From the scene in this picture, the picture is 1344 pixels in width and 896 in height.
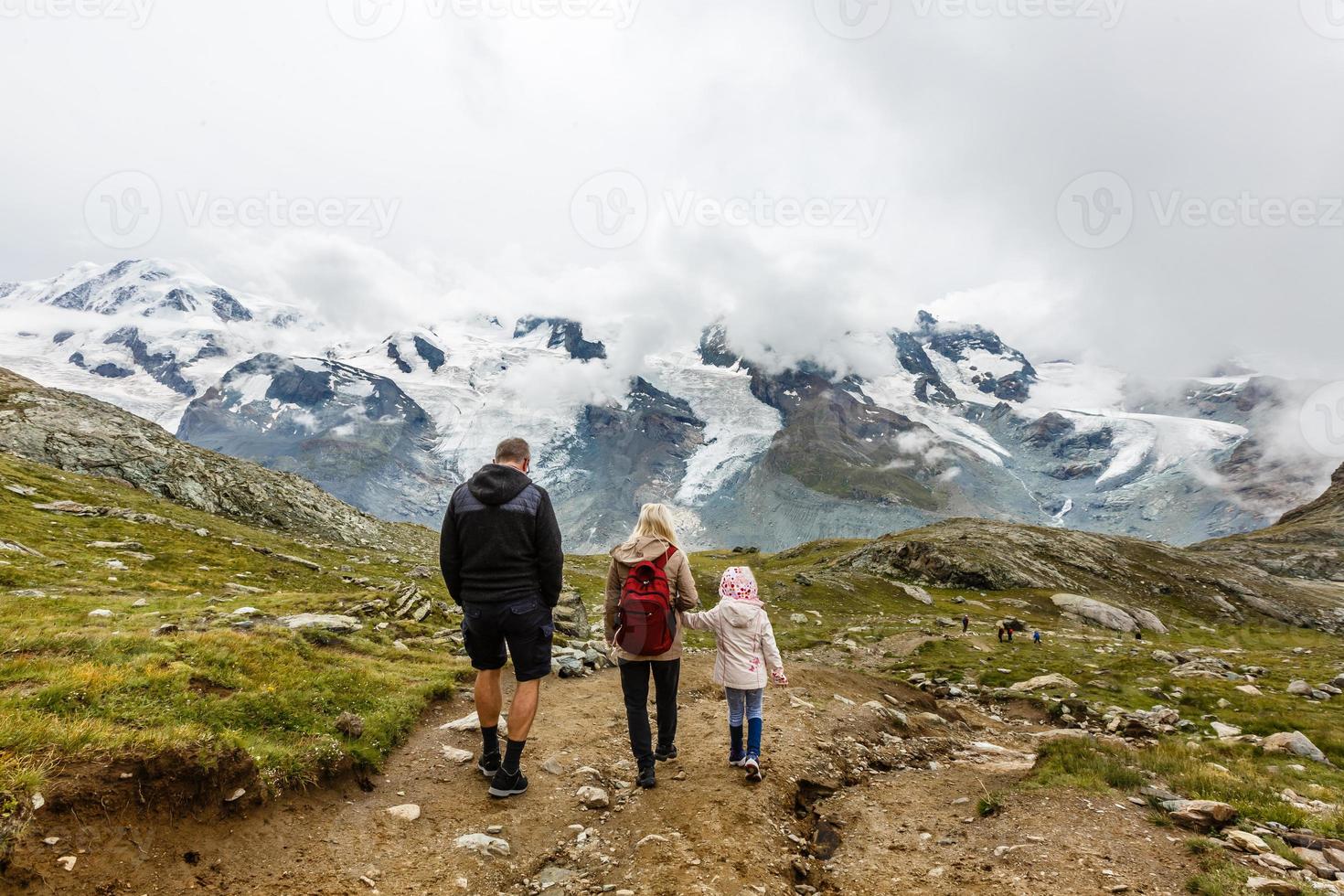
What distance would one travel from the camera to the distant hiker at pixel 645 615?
9.16 metres

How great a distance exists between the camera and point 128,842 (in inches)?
224

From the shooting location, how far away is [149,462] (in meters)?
40.5

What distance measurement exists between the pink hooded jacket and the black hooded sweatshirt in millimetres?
3090

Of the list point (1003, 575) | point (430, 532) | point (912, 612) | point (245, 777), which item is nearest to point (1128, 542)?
point (1003, 575)

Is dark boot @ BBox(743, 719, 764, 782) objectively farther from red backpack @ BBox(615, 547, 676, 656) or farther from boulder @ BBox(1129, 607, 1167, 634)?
boulder @ BBox(1129, 607, 1167, 634)

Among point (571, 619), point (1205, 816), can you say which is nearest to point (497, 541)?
point (1205, 816)

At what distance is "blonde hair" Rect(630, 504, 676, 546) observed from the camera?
31.9 ft

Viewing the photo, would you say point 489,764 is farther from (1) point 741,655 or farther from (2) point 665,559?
(1) point 741,655

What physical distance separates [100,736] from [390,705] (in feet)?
15.7

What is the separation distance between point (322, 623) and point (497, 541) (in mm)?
9699

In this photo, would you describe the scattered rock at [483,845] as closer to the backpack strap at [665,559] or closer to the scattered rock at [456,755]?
the scattered rock at [456,755]

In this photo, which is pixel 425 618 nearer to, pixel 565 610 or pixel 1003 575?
pixel 565 610

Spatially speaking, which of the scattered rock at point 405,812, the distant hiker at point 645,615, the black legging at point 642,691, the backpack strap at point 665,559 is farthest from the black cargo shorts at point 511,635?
the scattered rock at point 405,812

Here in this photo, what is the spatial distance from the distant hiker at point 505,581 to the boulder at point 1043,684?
1900 centimetres
